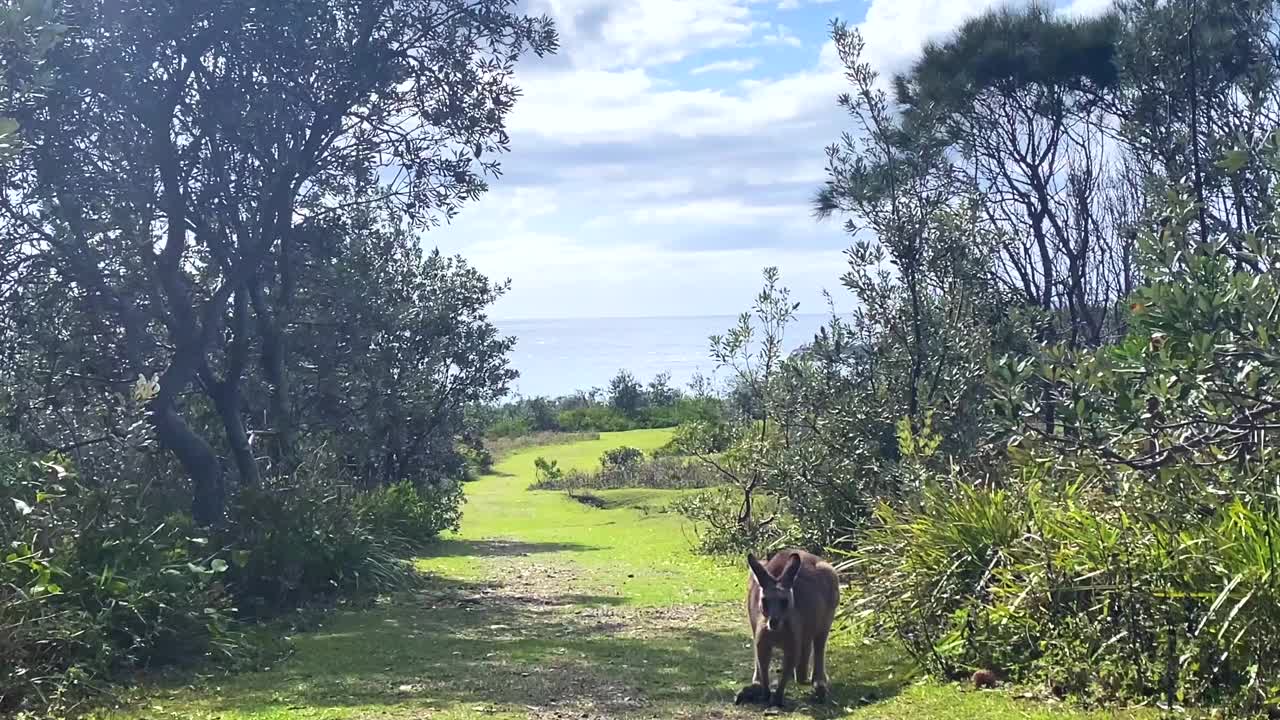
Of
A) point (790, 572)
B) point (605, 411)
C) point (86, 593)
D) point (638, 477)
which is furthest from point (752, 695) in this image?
point (605, 411)

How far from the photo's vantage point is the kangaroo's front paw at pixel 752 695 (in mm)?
8117

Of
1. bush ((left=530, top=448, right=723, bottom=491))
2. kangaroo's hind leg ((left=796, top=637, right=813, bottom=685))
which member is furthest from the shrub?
kangaroo's hind leg ((left=796, top=637, right=813, bottom=685))

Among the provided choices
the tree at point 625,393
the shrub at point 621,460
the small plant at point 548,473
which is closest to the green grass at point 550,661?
the shrub at point 621,460

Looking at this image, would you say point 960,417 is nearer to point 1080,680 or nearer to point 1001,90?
point 1080,680

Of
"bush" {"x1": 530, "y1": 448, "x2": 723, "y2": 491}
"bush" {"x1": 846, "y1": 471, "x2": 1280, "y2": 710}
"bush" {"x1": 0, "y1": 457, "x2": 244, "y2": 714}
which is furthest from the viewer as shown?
"bush" {"x1": 530, "y1": 448, "x2": 723, "y2": 491}

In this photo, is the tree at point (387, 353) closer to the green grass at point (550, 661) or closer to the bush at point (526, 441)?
the green grass at point (550, 661)

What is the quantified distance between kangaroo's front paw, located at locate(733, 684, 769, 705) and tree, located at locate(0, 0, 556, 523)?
712 centimetres

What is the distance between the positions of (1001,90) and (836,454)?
28.4 ft

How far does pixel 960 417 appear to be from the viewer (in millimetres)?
14312

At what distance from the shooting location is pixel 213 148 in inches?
523

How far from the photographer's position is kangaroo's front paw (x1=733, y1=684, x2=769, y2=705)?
8.12 m

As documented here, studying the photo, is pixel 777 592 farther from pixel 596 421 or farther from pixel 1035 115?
pixel 596 421

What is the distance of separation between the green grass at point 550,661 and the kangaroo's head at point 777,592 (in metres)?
0.59

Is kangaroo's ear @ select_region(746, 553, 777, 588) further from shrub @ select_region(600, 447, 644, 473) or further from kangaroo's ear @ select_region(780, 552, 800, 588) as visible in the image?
shrub @ select_region(600, 447, 644, 473)
